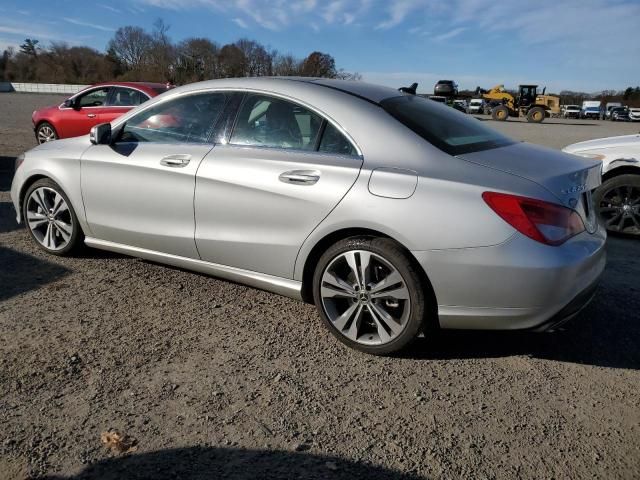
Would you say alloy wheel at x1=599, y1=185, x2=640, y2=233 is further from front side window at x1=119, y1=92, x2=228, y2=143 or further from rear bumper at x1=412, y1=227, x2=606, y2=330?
front side window at x1=119, y1=92, x2=228, y2=143

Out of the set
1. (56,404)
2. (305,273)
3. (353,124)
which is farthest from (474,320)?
(56,404)

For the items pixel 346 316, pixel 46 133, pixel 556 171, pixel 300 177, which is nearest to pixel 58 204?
pixel 300 177

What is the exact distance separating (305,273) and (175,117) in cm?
167

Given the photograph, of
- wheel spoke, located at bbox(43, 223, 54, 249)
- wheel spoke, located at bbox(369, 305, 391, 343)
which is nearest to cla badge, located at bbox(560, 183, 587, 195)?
wheel spoke, located at bbox(369, 305, 391, 343)

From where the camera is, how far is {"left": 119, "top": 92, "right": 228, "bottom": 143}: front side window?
3.91m

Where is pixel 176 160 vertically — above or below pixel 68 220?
above

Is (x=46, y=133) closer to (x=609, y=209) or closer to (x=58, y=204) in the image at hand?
(x=58, y=204)

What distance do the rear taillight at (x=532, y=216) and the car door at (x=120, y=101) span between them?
931 centimetres

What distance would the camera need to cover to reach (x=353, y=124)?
330cm

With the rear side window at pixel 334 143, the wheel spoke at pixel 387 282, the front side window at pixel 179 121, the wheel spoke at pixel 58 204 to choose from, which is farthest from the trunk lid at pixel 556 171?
the wheel spoke at pixel 58 204

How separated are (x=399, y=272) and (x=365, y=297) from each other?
11.2 inches

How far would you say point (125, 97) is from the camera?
36.0 ft

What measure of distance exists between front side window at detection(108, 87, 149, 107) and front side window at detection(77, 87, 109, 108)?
0.81ft

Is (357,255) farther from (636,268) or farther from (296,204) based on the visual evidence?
(636,268)
